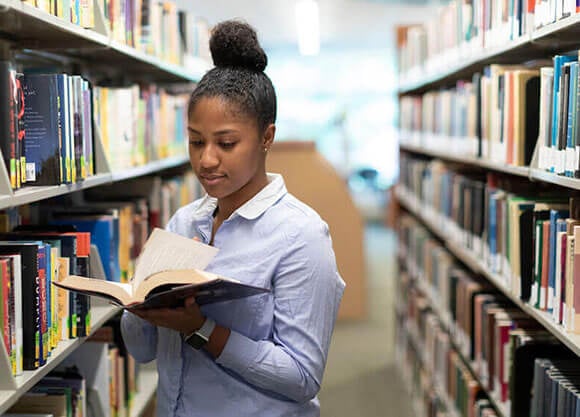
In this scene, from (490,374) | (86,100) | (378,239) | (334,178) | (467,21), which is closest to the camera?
(86,100)

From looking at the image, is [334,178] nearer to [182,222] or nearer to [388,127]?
[182,222]

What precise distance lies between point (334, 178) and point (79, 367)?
440 cm

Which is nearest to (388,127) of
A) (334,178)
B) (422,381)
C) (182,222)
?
(334,178)

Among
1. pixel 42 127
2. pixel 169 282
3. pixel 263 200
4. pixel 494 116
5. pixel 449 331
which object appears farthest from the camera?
pixel 449 331

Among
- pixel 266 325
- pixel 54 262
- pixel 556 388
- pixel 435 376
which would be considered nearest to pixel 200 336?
pixel 266 325

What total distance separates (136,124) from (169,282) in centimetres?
172

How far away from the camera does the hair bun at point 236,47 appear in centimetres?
180

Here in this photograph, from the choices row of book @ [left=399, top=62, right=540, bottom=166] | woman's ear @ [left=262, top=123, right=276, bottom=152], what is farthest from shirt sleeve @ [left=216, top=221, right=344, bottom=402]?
row of book @ [left=399, top=62, right=540, bottom=166]

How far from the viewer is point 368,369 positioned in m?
5.41

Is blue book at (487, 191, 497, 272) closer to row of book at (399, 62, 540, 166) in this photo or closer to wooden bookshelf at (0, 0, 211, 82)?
row of book at (399, 62, 540, 166)

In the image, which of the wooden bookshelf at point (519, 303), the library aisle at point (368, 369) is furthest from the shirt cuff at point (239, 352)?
the library aisle at point (368, 369)

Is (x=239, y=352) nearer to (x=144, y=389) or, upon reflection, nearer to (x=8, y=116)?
(x=8, y=116)

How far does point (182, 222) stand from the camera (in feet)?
6.23

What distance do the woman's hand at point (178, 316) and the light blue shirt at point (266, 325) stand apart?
92 millimetres
